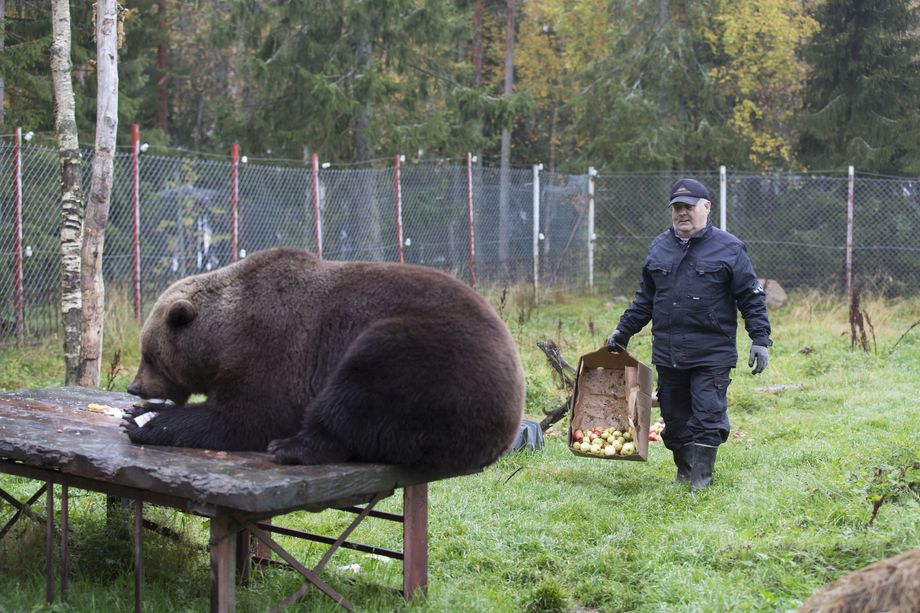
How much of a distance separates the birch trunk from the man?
14.1ft

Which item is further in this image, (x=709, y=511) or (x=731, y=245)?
(x=731, y=245)

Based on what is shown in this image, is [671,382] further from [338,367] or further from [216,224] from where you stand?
[216,224]

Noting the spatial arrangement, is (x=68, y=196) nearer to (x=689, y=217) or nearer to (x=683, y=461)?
(x=689, y=217)

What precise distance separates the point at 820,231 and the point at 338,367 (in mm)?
15556

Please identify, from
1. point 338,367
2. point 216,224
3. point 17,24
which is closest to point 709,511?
point 338,367

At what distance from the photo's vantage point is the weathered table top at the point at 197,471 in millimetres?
3879

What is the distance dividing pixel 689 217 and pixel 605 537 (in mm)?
2485

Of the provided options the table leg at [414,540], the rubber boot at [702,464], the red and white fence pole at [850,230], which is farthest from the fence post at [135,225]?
the red and white fence pole at [850,230]

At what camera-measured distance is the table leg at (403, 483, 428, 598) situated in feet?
15.8

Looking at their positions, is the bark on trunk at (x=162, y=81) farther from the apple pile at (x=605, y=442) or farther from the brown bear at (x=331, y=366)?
the brown bear at (x=331, y=366)

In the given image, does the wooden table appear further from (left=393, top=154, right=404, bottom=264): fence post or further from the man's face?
(left=393, top=154, right=404, bottom=264): fence post

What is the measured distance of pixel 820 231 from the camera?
59.7 feet

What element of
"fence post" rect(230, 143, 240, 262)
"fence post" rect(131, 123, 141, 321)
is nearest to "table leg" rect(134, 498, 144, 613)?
"fence post" rect(131, 123, 141, 321)

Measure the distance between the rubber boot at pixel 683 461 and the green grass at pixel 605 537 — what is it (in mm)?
171
